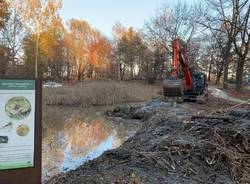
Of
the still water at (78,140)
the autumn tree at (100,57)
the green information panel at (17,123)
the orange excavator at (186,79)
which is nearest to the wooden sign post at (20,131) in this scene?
the green information panel at (17,123)

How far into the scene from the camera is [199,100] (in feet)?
55.3

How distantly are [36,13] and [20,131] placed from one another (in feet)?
84.1

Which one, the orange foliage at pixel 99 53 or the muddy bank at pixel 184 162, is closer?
the muddy bank at pixel 184 162

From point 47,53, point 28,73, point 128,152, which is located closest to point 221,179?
point 128,152

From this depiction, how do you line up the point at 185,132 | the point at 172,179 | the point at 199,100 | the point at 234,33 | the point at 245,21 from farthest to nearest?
the point at 234,33 → the point at 245,21 → the point at 199,100 → the point at 185,132 → the point at 172,179

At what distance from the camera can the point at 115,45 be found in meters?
46.7

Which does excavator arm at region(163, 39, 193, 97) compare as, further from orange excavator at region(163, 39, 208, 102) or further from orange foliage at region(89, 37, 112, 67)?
orange foliage at region(89, 37, 112, 67)

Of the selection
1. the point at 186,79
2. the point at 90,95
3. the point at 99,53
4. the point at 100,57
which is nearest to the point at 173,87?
the point at 186,79

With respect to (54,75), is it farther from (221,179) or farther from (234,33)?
(221,179)

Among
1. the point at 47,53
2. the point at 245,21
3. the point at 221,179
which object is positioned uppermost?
the point at 245,21

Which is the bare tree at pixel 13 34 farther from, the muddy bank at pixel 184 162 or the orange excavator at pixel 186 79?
the muddy bank at pixel 184 162

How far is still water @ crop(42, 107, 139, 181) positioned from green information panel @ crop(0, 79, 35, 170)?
2.55 m

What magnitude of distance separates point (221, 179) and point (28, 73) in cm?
3138

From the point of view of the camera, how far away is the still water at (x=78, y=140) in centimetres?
651
